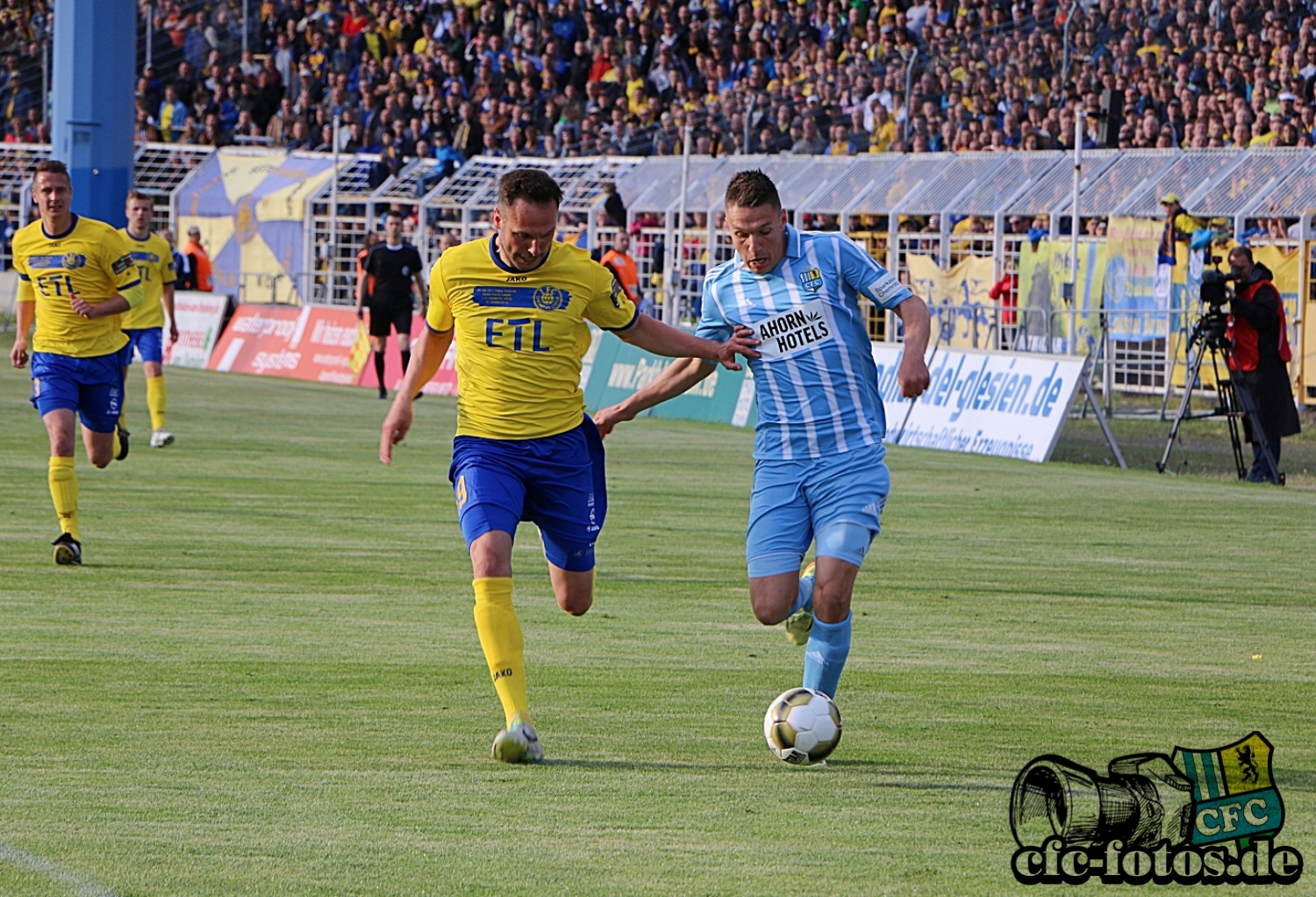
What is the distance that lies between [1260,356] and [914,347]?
43.5 ft

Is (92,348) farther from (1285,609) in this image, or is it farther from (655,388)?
(1285,609)

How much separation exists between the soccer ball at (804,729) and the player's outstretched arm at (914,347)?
115 centimetres

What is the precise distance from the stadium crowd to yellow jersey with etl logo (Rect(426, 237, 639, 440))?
63.8ft

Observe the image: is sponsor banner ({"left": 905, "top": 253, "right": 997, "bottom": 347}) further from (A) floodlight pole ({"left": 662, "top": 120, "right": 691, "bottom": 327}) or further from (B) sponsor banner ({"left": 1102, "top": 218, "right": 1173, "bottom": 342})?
(A) floodlight pole ({"left": 662, "top": 120, "right": 691, "bottom": 327})

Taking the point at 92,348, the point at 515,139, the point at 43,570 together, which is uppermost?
the point at 515,139

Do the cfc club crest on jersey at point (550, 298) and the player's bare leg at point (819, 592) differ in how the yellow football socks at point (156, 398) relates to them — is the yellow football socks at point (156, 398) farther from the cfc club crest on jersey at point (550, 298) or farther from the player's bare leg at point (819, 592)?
the player's bare leg at point (819, 592)

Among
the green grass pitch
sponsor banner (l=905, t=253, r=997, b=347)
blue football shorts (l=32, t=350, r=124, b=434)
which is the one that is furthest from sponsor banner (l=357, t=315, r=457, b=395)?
blue football shorts (l=32, t=350, r=124, b=434)

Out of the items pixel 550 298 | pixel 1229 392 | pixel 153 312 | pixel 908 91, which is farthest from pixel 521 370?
pixel 908 91

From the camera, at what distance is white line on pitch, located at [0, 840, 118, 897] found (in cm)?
516

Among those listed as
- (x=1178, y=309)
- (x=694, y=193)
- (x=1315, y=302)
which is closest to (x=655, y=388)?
(x=1178, y=309)

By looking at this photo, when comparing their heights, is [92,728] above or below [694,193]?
below

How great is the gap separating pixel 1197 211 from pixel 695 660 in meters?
17.4

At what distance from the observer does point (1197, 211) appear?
24.7 meters

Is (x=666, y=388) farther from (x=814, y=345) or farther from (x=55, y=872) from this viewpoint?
(x=55, y=872)
